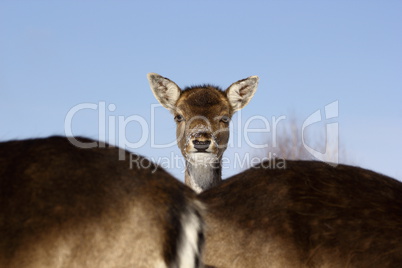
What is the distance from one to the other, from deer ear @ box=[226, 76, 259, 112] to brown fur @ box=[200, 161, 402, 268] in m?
7.12

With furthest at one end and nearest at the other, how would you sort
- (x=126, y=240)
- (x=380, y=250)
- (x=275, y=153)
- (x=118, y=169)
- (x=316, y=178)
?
(x=275, y=153)
(x=316, y=178)
(x=380, y=250)
(x=118, y=169)
(x=126, y=240)

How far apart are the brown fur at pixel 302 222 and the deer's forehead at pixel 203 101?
6311 millimetres

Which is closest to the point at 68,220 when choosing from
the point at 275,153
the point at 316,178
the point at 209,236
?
the point at 209,236

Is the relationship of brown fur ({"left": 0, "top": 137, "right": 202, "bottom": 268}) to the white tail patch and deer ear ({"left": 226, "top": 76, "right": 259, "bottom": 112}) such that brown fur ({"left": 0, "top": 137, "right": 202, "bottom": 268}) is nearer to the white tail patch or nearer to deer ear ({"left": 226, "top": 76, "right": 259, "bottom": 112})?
the white tail patch

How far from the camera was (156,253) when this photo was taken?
3361 millimetres

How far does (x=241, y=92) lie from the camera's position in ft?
40.5

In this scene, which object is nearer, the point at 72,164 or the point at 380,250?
the point at 72,164

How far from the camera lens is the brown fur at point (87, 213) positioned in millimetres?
3355

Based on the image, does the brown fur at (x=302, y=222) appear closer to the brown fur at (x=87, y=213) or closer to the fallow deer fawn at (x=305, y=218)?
the fallow deer fawn at (x=305, y=218)

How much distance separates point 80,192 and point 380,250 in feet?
7.16

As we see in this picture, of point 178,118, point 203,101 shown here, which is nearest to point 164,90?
point 178,118

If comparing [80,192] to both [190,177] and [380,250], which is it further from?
[190,177]

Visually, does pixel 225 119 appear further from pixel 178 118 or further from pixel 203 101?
pixel 178 118

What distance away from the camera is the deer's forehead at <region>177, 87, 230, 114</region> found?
11.3m
